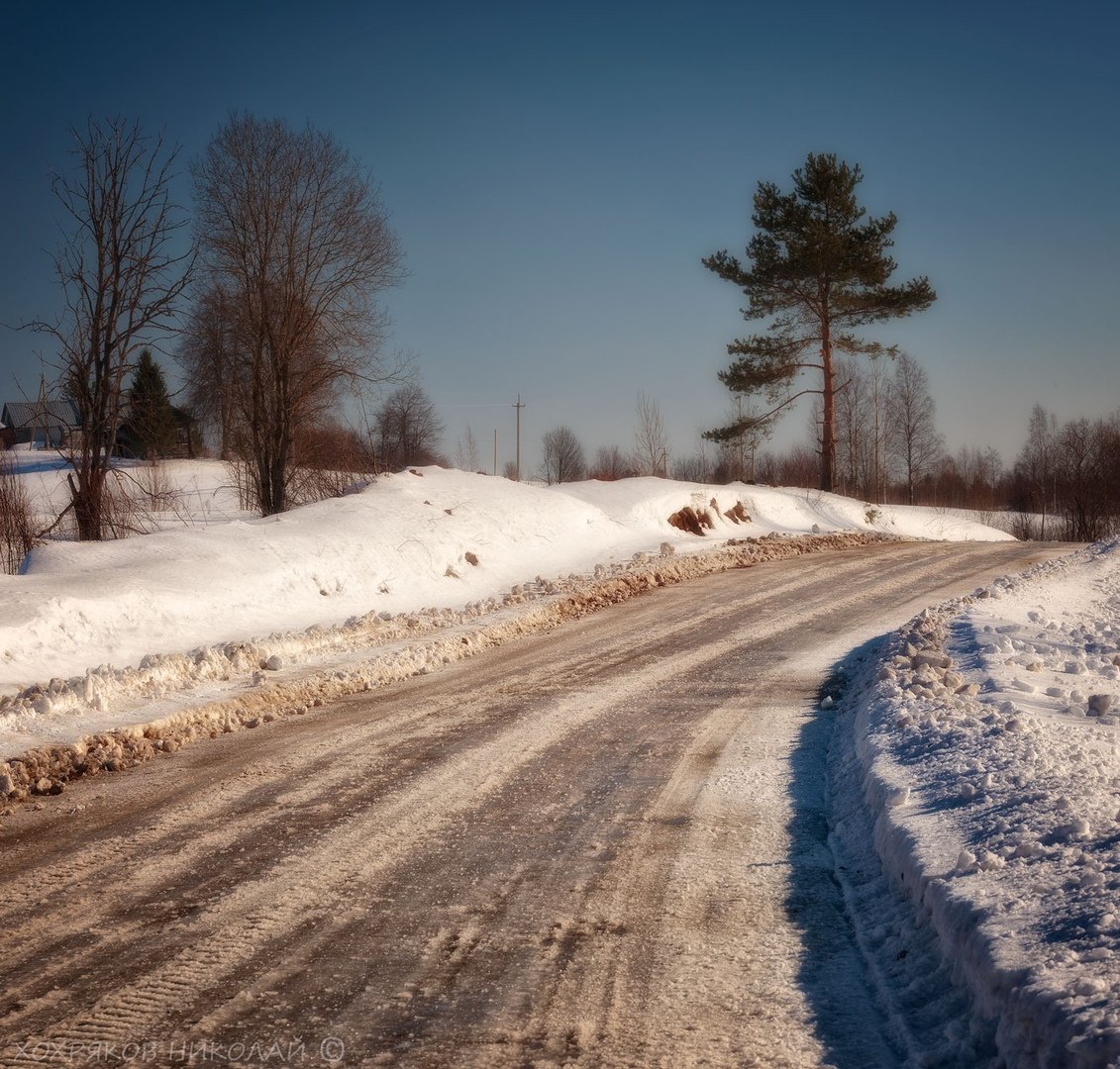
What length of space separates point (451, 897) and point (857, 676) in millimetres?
5820

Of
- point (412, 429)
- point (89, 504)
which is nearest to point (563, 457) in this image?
point (412, 429)

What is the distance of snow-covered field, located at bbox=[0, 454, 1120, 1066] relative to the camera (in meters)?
3.45

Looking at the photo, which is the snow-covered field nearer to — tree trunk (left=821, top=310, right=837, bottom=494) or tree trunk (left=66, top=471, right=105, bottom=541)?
tree trunk (left=66, top=471, right=105, bottom=541)

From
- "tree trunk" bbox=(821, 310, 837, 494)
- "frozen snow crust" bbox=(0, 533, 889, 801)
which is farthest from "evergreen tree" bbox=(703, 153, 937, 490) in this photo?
"frozen snow crust" bbox=(0, 533, 889, 801)

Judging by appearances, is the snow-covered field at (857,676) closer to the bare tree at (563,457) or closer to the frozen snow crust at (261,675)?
the frozen snow crust at (261,675)

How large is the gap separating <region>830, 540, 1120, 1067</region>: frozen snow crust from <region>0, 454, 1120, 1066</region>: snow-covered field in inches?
0.5

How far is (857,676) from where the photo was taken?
Answer: 9.23 meters

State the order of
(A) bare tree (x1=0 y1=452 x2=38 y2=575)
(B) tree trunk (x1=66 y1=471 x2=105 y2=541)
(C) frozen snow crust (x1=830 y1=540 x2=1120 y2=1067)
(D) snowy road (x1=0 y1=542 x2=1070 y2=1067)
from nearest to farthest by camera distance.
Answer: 1. (C) frozen snow crust (x1=830 y1=540 x2=1120 y2=1067)
2. (D) snowy road (x1=0 y1=542 x2=1070 y2=1067)
3. (A) bare tree (x1=0 y1=452 x2=38 y2=575)
4. (B) tree trunk (x1=66 y1=471 x2=105 y2=541)

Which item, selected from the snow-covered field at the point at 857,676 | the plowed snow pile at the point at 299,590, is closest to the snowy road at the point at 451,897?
the snow-covered field at the point at 857,676

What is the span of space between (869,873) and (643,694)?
13.7ft

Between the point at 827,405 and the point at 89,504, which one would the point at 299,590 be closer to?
the point at 89,504

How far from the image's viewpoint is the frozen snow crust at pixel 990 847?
3.08 m

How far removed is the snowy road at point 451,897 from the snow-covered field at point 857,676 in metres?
0.38

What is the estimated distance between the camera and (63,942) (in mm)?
4082
